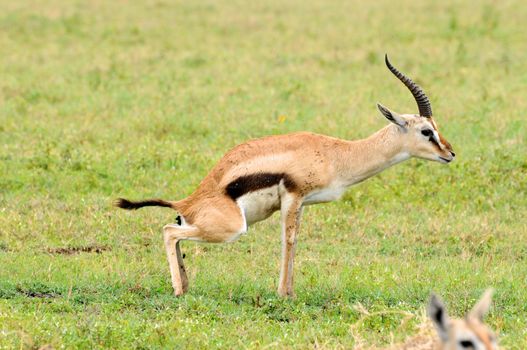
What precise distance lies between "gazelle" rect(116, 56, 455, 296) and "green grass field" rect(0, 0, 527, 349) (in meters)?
0.41

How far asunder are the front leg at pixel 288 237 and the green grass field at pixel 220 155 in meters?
0.14

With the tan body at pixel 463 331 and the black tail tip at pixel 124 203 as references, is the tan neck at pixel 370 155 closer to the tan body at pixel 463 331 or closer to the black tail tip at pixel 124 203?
the black tail tip at pixel 124 203

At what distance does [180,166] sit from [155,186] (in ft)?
1.69

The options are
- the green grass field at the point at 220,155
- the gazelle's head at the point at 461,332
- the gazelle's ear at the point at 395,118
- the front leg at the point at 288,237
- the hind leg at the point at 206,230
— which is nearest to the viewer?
the gazelle's head at the point at 461,332

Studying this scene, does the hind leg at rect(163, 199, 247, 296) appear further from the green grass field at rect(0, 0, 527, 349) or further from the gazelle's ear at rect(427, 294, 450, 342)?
the gazelle's ear at rect(427, 294, 450, 342)

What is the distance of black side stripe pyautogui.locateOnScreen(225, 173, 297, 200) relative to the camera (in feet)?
24.8

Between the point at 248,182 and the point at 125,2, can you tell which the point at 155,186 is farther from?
the point at 125,2

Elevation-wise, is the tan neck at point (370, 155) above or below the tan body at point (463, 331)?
below

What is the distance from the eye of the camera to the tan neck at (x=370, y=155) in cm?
787

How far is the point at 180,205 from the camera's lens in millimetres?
7789

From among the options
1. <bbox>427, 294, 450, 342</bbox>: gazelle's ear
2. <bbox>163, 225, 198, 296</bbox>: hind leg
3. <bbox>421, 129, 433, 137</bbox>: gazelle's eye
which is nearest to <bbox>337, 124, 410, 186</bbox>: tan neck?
<bbox>421, 129, 433, 137</bbox>: gazelle's eye

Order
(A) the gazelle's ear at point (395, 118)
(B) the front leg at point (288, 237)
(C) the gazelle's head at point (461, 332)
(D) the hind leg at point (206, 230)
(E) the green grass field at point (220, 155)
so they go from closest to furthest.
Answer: (C) the gazelle's head at point (461, 332), (E) the green grass field at point (220, 155), (D) the hind leg at point (206, 230), (B) the front leg at point (288, 237), (A) the gazelle's ear at point (395, 118)

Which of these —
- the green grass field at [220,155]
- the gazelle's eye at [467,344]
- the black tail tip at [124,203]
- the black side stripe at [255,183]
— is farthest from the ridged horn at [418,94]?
the gazelle's eye at [467,344]

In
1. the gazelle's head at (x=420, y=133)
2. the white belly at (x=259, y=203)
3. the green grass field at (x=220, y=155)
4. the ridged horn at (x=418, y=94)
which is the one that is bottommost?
the green grass field at (x=220, y=155)
